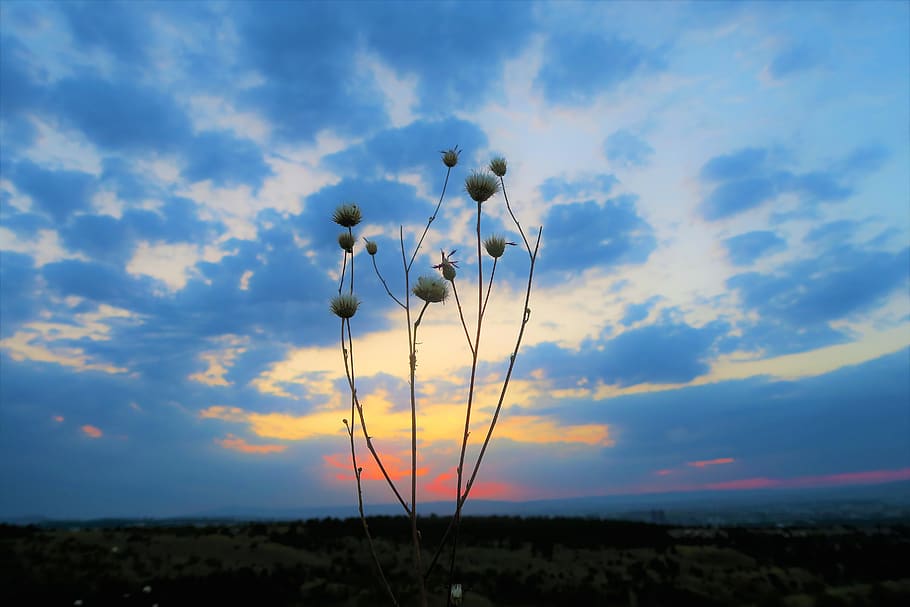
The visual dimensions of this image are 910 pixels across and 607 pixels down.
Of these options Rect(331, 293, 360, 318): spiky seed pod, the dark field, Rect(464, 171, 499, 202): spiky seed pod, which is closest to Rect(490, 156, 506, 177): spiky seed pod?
Rect(464, 171, 499, 202): spiky seed pod

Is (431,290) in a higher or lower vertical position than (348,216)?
lower

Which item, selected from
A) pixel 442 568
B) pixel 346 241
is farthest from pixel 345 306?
Result: pixel 442 568

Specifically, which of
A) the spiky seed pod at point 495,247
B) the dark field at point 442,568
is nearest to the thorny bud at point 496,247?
the spiky seed pod at point 495,247

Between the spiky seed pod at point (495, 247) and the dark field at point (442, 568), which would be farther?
the dark field at point (442, 568)

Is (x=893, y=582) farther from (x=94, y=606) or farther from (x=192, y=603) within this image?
(x=94, y=606)

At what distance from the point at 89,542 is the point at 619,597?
23.6 metres

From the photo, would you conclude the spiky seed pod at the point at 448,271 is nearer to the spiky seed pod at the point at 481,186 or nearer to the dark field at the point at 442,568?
the spiky seed pod at the point at 481,186

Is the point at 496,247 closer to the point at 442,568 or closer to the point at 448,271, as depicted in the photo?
the point at 448,271

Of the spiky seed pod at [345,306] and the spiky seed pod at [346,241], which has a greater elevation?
the spiky seed pod at [346,241]

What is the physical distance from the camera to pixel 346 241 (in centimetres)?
231

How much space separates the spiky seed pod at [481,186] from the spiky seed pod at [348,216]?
0.47 meters

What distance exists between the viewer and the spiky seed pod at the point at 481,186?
91.7 inches

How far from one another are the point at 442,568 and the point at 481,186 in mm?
32057

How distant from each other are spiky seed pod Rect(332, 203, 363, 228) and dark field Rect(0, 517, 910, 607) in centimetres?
2171
